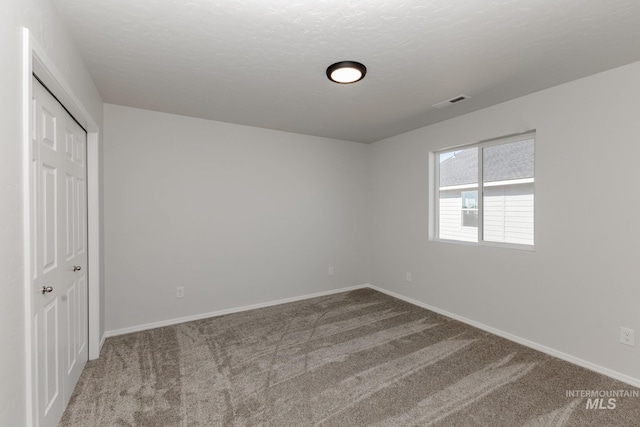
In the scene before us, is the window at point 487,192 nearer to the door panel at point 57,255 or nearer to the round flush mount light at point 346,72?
the round flush mount light at point 346,72

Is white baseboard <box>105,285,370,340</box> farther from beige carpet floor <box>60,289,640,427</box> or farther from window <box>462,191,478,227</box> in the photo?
window <box>462,191,478,227</box>

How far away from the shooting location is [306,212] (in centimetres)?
459

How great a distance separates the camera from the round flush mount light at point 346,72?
233 centimetres

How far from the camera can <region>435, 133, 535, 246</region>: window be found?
125 inches

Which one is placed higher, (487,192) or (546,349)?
(487,192)

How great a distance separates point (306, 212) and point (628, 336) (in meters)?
3.56

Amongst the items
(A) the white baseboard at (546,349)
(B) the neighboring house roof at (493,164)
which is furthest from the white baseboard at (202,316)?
(B) the neighboring house roof at (493,164)

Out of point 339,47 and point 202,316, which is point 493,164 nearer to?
point 339,47

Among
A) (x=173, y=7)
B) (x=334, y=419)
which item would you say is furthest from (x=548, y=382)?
(x=173, y=7)

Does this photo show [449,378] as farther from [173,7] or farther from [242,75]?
[173,7]

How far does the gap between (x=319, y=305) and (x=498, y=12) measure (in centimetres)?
365

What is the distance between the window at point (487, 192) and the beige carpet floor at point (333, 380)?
113 cm

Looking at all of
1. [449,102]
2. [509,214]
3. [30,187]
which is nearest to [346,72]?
[449,102]

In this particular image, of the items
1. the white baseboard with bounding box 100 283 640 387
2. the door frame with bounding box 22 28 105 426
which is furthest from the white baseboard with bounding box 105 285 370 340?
the door frame with bounding box 22 28 105 426
